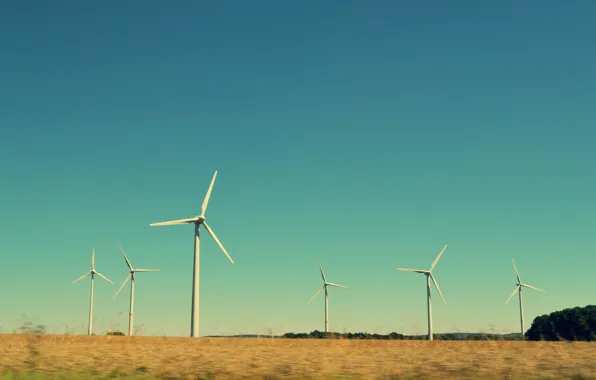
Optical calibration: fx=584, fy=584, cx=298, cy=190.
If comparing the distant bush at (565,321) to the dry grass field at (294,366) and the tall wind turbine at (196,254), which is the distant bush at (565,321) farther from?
the dry grass field at (294,366)

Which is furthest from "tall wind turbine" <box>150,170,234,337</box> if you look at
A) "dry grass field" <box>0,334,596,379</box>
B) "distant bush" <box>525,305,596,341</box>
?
"distant bush" <box>525,305,596,341</box>

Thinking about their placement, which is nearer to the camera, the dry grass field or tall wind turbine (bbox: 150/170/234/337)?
the dry grass field

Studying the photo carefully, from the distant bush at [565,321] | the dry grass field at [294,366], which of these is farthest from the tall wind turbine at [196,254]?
the distant bush at [565,321]

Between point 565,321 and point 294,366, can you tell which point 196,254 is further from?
point 565,321

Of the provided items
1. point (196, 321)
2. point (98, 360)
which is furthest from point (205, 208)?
point (98, 360)

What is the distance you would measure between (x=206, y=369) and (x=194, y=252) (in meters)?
49.5

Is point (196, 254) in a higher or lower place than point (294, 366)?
higher

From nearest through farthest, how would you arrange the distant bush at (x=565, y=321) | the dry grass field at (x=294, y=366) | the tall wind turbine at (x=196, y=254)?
1. the dry grass field at (x=294, y=366)
2. the tall wind turbine at (x=196, y=254)
3. the distant bush at (x=565, y=321)

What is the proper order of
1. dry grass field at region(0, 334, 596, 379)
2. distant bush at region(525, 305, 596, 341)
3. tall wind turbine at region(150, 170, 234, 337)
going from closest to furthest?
1. dry grass field at region(0, 334, 596, 379)
2. tall wind turbine at region(150, 170, 234, 337)
3. distant bush at region(525, 305, 596, 341)

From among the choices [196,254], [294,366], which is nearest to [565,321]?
[196,254]

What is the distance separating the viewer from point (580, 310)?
426 feet

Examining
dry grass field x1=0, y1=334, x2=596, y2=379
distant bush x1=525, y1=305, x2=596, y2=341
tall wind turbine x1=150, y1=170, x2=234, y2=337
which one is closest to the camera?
dry grass field x1=0, y1=334, x2=596, y2=379

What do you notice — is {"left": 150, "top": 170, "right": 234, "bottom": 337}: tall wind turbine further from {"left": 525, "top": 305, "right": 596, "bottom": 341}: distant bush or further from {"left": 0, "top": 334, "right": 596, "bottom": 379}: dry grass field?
{"left": 525, "top": 305, "right": 596, "bottom": 341}: distant bush

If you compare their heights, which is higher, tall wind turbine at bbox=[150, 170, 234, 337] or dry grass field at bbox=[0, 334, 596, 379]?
tall wind turbine at bbox=[150, 170, 234, 337]
